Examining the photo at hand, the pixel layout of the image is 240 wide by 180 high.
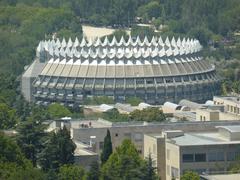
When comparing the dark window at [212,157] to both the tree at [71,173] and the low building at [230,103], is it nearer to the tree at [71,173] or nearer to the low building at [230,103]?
the tree at [71,173]

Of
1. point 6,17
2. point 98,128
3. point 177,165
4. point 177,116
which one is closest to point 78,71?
point 177,116

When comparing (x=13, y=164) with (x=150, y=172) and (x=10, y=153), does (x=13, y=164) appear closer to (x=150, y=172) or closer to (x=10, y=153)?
(x=10, y=153)

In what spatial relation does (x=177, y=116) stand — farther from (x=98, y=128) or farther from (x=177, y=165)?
(x=177, y=165)

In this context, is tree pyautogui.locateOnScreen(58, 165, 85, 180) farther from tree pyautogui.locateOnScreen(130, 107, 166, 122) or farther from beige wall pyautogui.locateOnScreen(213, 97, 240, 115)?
beige wall pyautogui.locateOnScreen(213, 97, 240, 115)

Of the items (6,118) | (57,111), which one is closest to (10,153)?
(6,118)

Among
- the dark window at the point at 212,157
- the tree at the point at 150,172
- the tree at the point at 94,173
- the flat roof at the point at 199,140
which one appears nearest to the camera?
the tree at the point at 150,172

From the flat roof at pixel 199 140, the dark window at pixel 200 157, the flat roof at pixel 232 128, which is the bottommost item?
the dark window at pixel 200 157

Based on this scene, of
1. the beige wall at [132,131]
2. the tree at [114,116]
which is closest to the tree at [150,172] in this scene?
the beige wall at [132,131]
